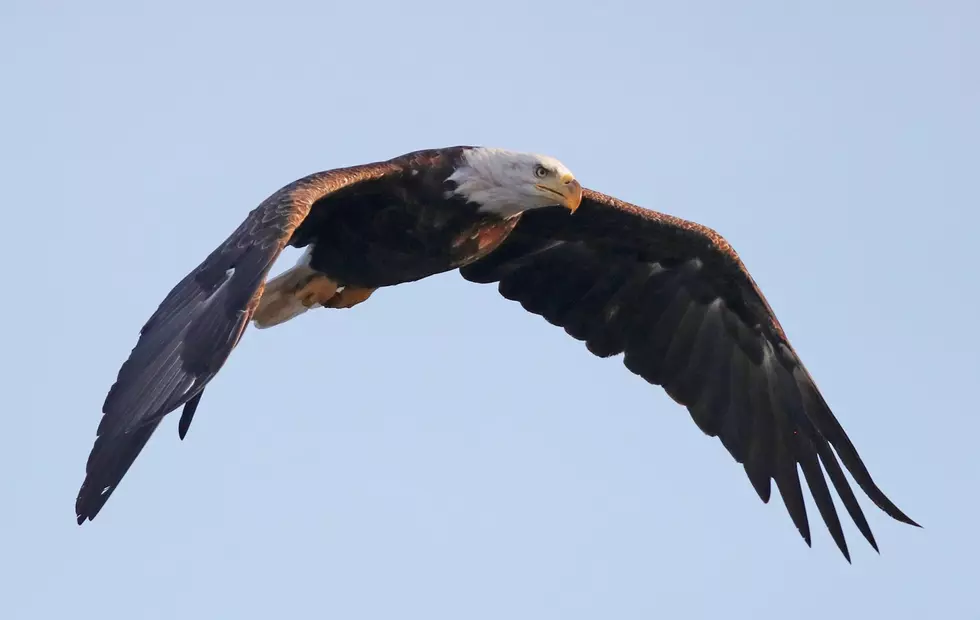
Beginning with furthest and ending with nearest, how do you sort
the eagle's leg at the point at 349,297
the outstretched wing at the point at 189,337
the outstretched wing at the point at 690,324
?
the outstretched wing at the point at 690,324, the eagle's leg at the point at 349,297, the outstretched wing at the point at 189,337

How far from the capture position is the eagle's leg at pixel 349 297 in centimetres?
1433

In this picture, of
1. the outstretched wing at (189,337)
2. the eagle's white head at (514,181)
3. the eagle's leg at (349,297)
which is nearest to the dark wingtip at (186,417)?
the outstretched wing at (189,337)

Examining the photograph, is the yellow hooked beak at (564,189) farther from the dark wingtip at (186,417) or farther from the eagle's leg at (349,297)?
the dark wingtip at (186,417)

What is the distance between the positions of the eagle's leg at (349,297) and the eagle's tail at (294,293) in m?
0.07

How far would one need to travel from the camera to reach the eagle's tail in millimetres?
14201

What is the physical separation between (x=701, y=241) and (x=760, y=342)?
113cm

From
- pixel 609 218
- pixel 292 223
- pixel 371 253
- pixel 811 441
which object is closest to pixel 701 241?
pixel 609 218

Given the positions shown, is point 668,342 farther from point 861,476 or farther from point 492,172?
point 492,172

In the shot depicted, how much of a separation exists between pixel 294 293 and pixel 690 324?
342 centimetres

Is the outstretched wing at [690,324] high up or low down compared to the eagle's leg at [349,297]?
up

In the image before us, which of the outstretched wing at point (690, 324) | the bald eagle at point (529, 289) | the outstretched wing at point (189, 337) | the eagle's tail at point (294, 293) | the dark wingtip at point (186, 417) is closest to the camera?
the outstretched wing at point (189, 337)

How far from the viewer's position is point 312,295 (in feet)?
46.9

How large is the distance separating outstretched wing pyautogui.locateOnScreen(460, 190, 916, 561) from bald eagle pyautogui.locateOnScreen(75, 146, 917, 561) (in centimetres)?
1

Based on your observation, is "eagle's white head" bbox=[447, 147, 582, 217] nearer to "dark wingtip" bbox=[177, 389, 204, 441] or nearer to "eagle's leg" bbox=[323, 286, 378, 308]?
"eagle's leg" bbox=[323, 286, 378, 308]
